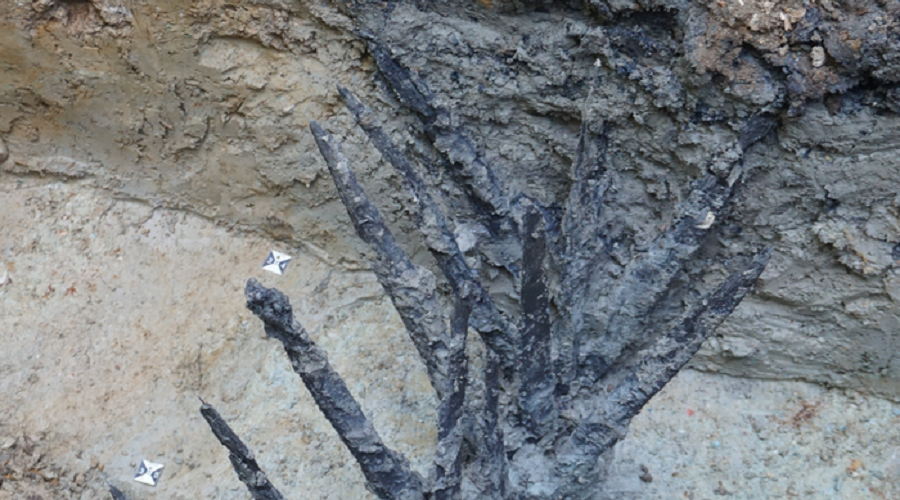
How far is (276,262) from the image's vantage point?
2992 mm

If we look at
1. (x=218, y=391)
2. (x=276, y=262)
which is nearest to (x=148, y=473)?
(x=218, y=391)

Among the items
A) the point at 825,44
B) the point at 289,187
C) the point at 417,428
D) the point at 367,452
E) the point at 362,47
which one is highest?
the point at 825,44

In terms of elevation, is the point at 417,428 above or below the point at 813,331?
below

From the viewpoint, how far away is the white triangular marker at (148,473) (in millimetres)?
2529

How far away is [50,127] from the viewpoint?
2.96 meters

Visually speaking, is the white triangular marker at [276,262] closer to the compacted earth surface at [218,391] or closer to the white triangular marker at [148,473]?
the compacted earth surface at [218,391]

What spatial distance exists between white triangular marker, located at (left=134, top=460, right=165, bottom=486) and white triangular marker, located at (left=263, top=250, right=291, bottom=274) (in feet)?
2.44

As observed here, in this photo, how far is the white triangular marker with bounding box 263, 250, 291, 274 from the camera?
2.98 metres

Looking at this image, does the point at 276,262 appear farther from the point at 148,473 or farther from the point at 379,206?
the point at 148,473

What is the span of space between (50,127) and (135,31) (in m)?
0.56

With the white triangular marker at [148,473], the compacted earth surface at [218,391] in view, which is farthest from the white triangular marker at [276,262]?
the white triangular marker at [148,473]

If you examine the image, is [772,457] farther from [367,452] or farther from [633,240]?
[367,452]

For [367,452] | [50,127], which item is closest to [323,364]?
[367,452]

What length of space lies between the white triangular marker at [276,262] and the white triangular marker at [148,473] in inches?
29.2
